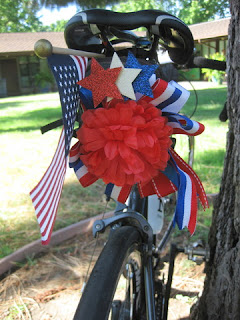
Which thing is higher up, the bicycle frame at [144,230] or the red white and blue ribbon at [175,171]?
the red white and blue ribbon at [175,171]

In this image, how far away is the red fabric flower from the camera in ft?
2.54

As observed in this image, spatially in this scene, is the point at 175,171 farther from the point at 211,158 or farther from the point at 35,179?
the point at 211,158

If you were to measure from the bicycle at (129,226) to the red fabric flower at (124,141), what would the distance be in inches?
5.4

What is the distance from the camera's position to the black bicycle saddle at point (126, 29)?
937 millimetres

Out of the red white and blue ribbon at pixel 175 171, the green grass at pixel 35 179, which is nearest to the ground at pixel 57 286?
the green grass at pixel 35 179

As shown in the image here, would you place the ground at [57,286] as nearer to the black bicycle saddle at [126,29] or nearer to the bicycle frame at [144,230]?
the bicycle frame at [144,230]

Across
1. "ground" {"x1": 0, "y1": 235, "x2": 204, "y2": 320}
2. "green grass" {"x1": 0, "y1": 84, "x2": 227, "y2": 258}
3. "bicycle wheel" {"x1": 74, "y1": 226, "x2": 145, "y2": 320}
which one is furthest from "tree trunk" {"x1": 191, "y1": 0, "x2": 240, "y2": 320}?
"green grass" {"x1": 0, "y1": 84, "x2": 227, "y2": 258}

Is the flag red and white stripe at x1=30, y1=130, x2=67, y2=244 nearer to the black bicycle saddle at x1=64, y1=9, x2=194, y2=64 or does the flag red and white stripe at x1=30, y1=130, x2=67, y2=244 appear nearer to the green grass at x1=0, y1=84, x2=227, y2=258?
the black bicycle saddle at x1=64, y1=9, x2=194, y2=64

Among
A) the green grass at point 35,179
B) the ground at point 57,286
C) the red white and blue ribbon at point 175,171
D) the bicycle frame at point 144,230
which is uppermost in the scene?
the red white and blue ribbon at point 175,171

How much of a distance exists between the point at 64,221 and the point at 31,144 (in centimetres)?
286

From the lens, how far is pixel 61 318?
1.73 meters

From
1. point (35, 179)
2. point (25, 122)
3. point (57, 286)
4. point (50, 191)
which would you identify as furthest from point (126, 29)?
point (25, 122)

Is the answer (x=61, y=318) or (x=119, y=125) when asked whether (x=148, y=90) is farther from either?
(x=61, y=318)

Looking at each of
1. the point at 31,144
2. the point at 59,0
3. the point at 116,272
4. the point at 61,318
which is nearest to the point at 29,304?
the point at 61,318
